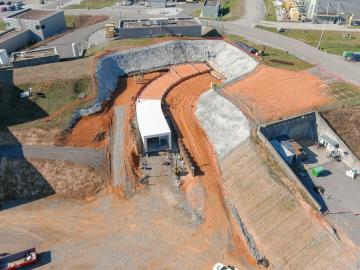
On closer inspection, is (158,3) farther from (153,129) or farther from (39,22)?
(153,129)

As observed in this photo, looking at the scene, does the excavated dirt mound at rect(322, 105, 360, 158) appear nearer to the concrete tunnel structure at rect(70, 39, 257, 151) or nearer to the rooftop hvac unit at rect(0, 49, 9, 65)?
the concrete tunnel structure at rect(70, 39, 257, 151)

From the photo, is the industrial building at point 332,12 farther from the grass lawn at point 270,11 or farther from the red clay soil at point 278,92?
the red clay soil at point 278,92

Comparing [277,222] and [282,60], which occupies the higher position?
[282,60]

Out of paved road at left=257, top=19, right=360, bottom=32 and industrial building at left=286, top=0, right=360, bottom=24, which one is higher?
industrial building at left=286, top=0, right=360, bottom=24

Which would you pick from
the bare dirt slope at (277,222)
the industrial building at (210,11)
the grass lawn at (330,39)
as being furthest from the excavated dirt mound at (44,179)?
the industrial building at (210,11)

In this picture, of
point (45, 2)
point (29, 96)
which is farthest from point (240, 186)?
point (45, 2)

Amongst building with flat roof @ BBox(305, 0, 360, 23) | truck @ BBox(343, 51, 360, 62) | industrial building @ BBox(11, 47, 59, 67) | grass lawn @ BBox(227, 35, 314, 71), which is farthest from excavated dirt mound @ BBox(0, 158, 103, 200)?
building with flat roof @ BBox(305, 0, 360, 23)

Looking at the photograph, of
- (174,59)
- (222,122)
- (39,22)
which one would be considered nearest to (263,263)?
(222,122)
